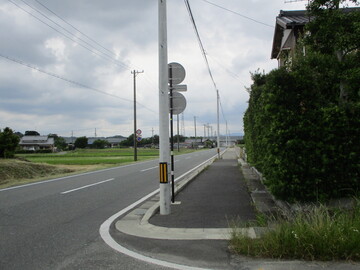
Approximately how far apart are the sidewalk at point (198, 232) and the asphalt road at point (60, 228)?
18.5 inches

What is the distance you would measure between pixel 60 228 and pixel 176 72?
435 cm

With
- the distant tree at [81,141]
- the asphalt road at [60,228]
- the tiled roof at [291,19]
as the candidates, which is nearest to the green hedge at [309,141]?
the asphalt road at [60,228]

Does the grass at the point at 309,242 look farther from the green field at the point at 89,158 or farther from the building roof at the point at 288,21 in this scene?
the green field at the point at 89,158

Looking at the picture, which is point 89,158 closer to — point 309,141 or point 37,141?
point 309,141

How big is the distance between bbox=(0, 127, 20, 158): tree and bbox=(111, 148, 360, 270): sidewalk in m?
23.0

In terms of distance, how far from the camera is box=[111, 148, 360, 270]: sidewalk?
383cm

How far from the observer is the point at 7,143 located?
26.5m

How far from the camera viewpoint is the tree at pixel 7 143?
86.1ft

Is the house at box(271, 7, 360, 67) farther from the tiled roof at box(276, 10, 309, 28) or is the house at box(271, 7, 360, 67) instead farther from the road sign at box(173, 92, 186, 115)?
the road sign at box(173, 92, 186, 115)

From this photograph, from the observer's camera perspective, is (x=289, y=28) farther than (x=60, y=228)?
Yes

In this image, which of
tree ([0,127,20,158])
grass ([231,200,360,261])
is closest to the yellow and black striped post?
grass ([231,200,360,261])

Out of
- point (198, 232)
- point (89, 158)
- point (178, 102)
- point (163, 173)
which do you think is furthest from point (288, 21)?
point (89, 158)

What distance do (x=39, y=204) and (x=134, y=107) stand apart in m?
26.2

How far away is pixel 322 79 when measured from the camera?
6203 millimetres
